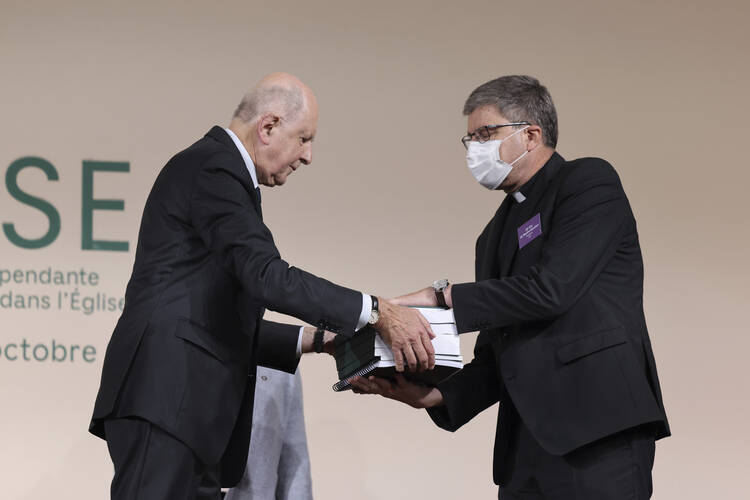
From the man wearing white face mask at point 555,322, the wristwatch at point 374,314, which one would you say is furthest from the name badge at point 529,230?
the wristwatch at point 374,314

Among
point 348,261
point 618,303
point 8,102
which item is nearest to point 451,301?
point 618,303

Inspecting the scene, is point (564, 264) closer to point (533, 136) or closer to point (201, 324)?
point (533, 136)

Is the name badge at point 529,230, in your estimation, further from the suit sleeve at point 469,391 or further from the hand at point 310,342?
the hand at point 310,342

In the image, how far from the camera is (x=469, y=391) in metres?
2.86

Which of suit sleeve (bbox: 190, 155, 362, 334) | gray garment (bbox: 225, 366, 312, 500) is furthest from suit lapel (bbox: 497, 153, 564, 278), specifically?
gray garment (bbox: 225, 366, 312, 500)

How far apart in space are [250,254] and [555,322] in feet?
2.67

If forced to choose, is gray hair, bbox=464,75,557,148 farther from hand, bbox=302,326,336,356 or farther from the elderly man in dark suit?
hand, bbox=302,326,336,356

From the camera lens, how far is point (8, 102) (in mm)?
4230

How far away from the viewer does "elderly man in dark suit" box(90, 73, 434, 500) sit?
2258 mm

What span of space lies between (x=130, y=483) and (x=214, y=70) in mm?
2532

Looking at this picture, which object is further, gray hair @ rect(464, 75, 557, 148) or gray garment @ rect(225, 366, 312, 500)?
gray garment @ rect(225, 366, 312, 500)

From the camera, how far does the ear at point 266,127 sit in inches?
102

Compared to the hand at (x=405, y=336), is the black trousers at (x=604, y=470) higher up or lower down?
lower down

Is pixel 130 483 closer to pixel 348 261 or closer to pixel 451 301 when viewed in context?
pixel 451 301
